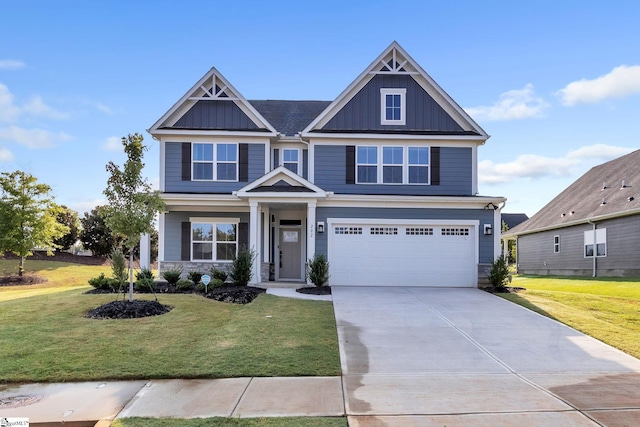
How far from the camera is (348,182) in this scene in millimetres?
17406

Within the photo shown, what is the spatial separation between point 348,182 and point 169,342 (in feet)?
34.6

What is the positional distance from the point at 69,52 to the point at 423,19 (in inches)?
449

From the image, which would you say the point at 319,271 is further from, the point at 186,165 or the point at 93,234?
the point at 93,234

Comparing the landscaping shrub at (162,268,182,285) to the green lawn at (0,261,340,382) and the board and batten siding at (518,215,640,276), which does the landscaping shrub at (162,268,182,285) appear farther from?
the board and batten siding at (518,215,640,276)

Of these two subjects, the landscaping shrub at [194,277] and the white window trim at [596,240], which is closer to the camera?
the landscaping shrub at [194,277]

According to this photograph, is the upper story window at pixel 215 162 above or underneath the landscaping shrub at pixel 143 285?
above

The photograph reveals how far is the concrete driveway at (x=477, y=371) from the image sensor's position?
5055mm

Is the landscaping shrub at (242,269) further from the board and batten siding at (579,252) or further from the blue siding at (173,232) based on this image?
the board and batten siding at (579,252)

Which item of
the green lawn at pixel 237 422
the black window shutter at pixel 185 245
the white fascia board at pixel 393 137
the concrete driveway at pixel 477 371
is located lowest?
the concrete driveway at pixel 477 371

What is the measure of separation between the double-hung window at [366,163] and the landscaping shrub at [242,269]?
5.22 metres

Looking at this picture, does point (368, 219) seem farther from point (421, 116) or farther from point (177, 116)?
point (177, 116)

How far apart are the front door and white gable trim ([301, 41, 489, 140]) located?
3.85 metres

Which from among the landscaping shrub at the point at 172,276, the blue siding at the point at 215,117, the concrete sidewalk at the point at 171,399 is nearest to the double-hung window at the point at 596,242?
the blue siding at the point at 215,117

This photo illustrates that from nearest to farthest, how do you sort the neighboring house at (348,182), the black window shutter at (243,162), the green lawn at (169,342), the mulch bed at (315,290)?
the green lawn at (169,342)
the mulch bed at (315,290)
the neighboring house at (348,182)
the black window shutter at (243,162)
